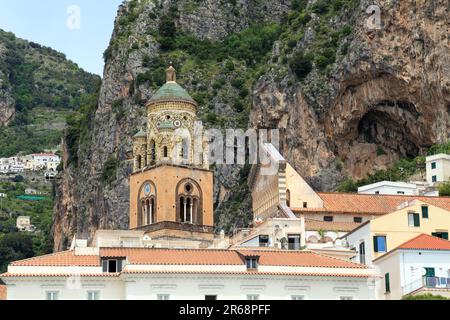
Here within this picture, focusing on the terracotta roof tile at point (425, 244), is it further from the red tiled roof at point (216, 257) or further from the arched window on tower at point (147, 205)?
the arched window on tower at point (147, 205)

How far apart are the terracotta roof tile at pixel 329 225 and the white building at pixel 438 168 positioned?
51.6 ft

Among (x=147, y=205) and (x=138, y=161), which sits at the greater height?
(x=138, y=161)

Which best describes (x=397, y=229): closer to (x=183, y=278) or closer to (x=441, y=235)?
(x=441, y=235)

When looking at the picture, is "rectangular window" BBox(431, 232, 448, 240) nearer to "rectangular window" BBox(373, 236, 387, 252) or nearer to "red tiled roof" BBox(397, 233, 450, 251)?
"rectangular window" BBox(373, 236, 387, 252)

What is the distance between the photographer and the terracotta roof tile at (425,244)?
60031mm

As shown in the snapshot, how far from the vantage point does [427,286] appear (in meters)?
58.4

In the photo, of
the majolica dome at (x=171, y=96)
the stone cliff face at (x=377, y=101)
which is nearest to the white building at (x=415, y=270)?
the majolica dome at (x=171, y=96)

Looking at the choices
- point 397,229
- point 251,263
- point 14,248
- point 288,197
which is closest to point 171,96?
point 288,197

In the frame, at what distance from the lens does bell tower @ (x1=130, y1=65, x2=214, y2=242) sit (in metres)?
90.4

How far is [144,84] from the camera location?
145 metres

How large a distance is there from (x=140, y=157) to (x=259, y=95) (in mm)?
34254

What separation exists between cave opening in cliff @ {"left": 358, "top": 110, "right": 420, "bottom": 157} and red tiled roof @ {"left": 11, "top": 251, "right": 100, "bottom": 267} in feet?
183

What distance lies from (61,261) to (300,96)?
216 feet

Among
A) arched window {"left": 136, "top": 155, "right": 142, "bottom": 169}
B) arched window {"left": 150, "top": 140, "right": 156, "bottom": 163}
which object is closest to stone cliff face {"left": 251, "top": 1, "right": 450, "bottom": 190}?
arched window {"left": 136, "top": 155, "right": 142, "bottom": 169}
